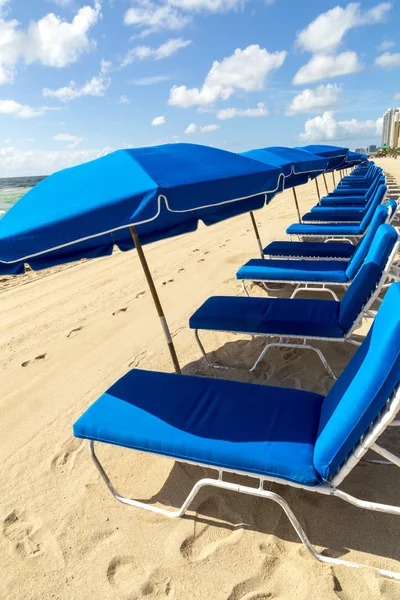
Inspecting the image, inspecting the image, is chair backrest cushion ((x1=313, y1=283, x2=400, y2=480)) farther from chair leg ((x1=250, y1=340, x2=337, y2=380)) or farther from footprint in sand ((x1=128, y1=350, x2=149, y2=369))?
footprint in sand ((x1=128, y1=350, x2=149, y2=369))

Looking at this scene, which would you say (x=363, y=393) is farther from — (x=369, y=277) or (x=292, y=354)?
(x=292, y=354)

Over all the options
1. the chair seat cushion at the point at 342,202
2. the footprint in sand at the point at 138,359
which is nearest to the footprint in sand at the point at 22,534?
the footprint in sand at the point at 138,359

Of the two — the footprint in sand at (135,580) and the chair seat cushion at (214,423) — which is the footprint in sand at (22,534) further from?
the chair seat cushion at (214,423)

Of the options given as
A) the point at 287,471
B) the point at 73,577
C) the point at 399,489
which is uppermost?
the point at 287,471

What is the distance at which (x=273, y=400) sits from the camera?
92.2 inches

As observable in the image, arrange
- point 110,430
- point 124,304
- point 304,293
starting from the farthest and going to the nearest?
point 124,304 < point 304,293 < point 110,430

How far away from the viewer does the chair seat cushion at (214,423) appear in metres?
1.91

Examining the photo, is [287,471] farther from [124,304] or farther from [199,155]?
[124,304]

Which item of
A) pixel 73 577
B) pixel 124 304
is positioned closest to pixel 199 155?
pixel 73 577

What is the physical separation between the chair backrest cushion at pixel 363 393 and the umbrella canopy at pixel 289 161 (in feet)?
12.0

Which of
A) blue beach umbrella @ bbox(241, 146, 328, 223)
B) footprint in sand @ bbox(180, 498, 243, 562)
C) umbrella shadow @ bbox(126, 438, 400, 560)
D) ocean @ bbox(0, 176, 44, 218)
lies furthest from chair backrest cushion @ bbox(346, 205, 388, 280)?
ocean @ bbox(0, 176, 44, 218)

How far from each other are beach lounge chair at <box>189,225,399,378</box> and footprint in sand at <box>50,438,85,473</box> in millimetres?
1405

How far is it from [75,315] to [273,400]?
4064 mm

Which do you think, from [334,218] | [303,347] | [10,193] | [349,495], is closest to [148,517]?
[349,495]
